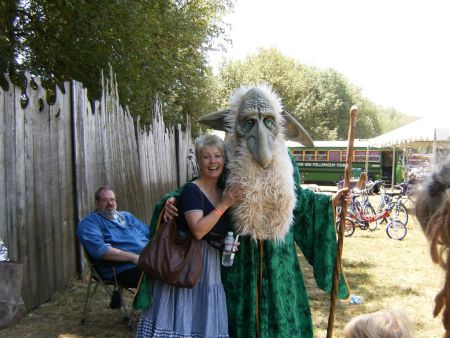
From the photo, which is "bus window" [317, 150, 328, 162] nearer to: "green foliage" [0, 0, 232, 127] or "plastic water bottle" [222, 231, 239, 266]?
"green foliage" [0, 0, 232, 127]

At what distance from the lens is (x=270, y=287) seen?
104 inches

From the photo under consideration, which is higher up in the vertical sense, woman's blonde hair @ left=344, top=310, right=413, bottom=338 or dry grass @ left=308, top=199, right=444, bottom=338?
woman's blonde hair @ left=344, top=310, right=413, bottom=338

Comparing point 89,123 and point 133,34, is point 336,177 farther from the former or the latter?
point 89,123

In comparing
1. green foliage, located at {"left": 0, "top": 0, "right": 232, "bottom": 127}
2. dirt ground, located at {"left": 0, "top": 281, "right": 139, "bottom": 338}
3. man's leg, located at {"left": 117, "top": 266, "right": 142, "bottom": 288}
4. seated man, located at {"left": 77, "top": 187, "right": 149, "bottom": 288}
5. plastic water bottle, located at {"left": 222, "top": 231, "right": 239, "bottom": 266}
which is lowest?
dirt ground, located at {"left": 0, "top": 281, "right": 139, "bottom": 338}

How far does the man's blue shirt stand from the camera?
154 inches

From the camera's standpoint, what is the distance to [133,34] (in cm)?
755

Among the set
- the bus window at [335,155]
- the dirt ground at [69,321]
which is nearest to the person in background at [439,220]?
the dirt ground at [69,321]

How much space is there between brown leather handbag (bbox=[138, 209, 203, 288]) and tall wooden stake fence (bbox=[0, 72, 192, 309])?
184cm

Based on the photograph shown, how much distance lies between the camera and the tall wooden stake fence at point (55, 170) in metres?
3.90

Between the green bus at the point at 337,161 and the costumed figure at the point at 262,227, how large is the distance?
20.5 metres

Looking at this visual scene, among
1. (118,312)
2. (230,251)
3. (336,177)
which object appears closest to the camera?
(230,251)

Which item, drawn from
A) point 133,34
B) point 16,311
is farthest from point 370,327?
point 133,34

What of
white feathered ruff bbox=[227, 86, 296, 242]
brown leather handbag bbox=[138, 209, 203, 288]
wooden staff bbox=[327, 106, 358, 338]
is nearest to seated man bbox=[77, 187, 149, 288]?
brown leather handbag bbox=[138, 209, 203, 288]

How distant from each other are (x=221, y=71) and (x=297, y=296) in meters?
33.8
